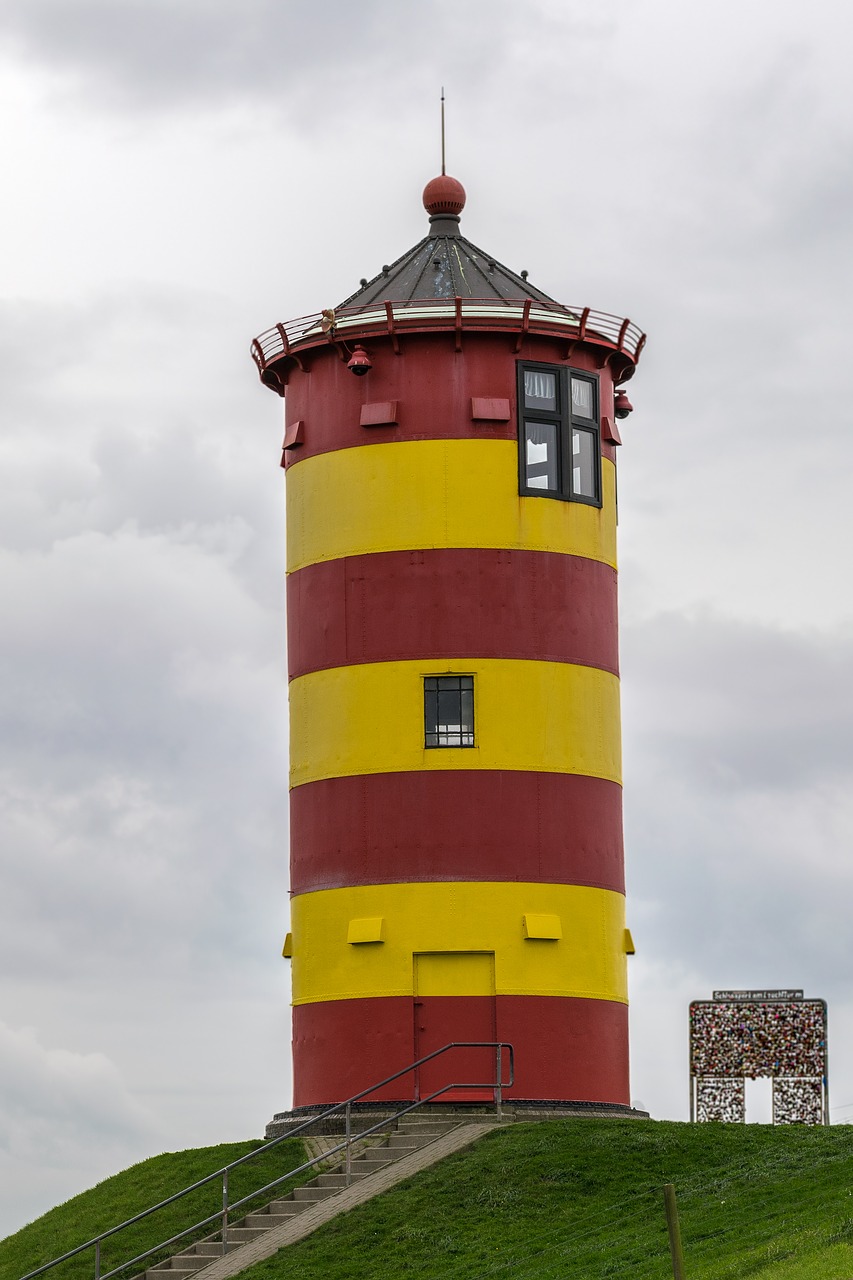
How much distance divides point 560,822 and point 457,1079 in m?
3.92

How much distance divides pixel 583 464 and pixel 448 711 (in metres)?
Answer: 4.47

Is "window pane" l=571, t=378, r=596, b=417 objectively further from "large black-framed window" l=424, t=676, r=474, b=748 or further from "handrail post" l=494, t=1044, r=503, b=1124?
"handrail post" l=494, t=1044, r=503, b=1124

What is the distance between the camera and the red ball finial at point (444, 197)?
1396 inches

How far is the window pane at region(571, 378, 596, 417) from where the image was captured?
33.2 m

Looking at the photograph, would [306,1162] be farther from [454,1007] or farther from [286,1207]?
[454,1007]

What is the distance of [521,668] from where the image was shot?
31.8 meters

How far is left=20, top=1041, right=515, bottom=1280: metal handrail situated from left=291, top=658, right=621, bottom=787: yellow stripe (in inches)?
160

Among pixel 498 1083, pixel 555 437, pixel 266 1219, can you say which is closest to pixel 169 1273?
pixel 266 1219

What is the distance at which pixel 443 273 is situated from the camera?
112ft

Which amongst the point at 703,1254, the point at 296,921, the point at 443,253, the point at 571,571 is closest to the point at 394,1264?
the point at 703,1254

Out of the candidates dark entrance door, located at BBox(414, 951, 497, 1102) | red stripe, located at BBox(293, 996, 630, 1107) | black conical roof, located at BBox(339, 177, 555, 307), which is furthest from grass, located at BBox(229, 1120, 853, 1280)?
black conical roof, located at BBox(339, 177, 555, 307)

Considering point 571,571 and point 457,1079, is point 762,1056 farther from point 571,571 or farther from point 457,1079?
point 571,571

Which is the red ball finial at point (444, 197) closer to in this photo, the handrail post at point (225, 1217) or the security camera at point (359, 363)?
the security camera at point (359, 363)

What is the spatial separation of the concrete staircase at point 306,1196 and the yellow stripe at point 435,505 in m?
8.23
